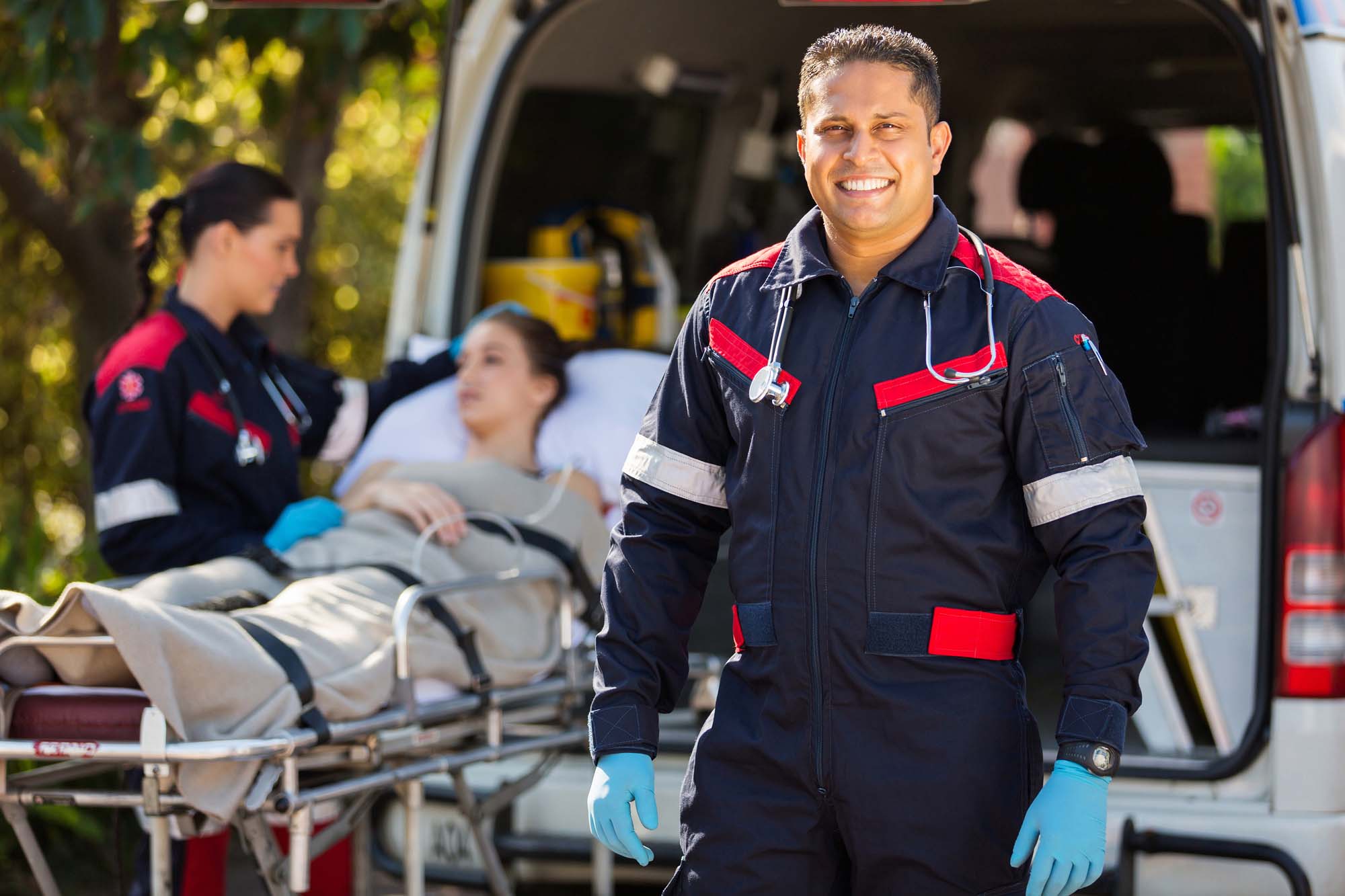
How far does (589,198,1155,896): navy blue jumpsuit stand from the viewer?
7.46 ft

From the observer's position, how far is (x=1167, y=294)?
5.70 meters

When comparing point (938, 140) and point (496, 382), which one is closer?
point (938, 140)

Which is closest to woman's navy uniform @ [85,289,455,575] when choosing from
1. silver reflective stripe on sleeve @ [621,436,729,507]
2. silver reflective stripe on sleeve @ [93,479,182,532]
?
silver reflective stripe on sleeve @ [93,479,182,532]

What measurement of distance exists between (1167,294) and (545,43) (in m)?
2.30

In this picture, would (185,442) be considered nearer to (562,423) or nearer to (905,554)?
(562,423)

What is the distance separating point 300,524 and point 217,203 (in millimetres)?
786

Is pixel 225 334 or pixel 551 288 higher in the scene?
pixel 551 288

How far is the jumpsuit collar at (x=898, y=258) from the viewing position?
2344mm

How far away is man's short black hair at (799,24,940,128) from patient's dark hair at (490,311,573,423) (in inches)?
78.4

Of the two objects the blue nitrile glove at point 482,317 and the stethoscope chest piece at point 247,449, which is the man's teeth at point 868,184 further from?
the blue nitrile glove at point 482,317

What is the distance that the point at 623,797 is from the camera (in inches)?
96.6

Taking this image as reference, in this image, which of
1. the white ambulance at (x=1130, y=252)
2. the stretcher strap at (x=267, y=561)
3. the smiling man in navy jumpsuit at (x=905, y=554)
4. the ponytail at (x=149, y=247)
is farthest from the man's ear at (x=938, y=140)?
the ponytail at (x=149, y=247)

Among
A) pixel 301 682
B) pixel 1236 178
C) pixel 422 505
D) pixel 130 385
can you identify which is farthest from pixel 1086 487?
pixel 1236 178

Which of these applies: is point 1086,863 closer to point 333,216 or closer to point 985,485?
point 985,485
